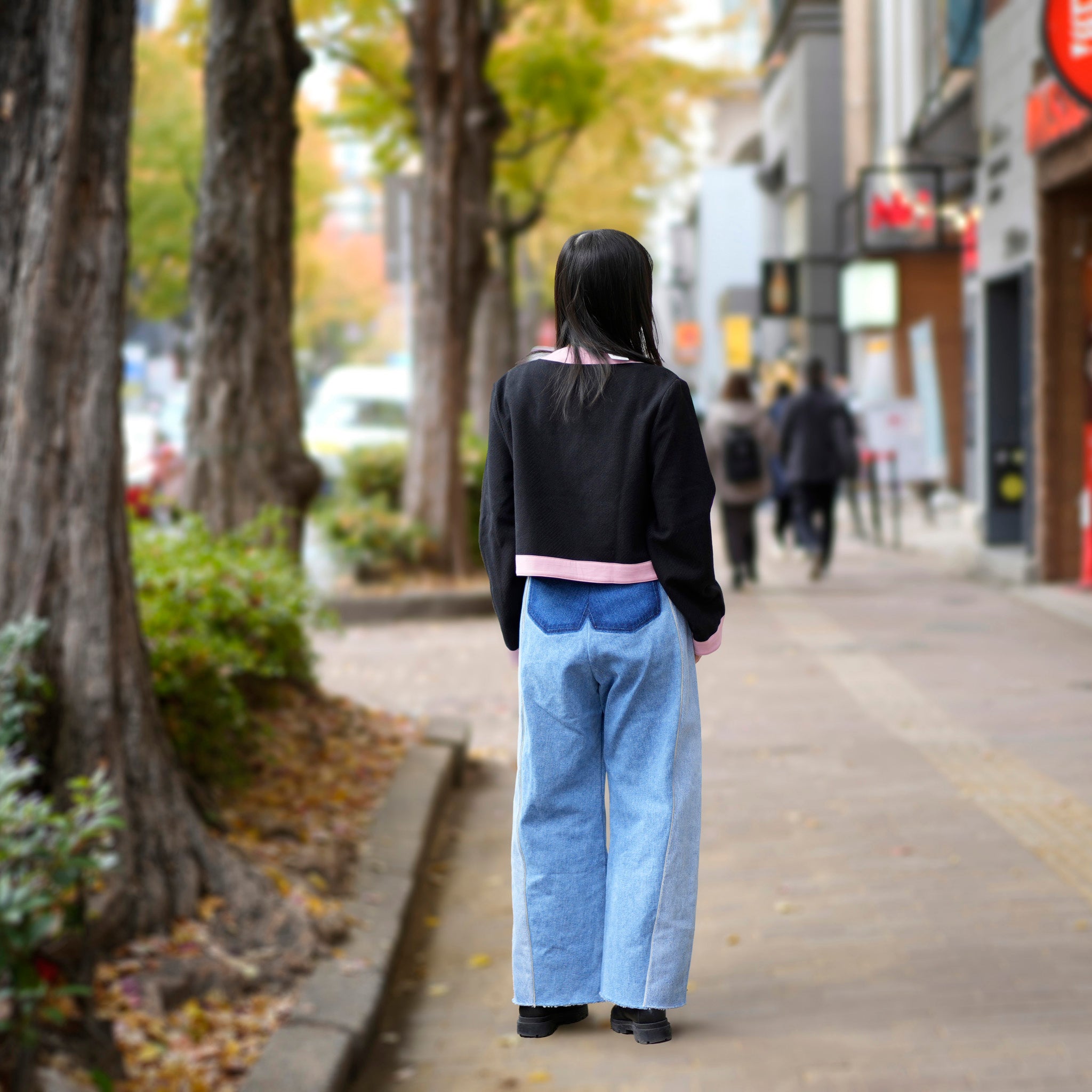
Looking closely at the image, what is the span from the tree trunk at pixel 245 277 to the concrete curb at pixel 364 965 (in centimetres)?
248

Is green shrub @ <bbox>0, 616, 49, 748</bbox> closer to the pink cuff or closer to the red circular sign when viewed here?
the pink cuff

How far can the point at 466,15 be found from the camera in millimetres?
16062

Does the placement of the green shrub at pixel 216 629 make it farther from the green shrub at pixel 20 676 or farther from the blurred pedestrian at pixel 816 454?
the blurred pedestrian at pixel 816 454

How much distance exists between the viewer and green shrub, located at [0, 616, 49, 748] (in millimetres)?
4766

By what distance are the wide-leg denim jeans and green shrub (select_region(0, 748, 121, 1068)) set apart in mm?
1456

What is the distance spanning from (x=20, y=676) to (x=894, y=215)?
72.5 ft

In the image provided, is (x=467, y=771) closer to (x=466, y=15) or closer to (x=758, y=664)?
(x=758, y=664)

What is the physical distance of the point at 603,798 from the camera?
235 cm

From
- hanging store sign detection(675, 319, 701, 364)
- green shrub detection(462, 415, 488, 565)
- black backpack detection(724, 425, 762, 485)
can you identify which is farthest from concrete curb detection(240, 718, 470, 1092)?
hanging store sign detection(675, 319, 701, 364)

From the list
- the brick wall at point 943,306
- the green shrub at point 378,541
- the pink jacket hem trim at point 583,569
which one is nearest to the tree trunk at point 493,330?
the green shrub at point 378,541

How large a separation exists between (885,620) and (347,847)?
27.2ft

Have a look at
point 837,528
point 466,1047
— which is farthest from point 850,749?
point 837,528

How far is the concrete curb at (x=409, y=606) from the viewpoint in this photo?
1494 centimetres

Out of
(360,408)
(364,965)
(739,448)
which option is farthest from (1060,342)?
(360,408)
